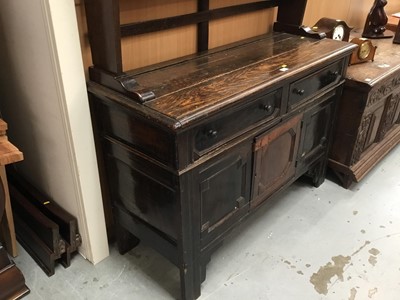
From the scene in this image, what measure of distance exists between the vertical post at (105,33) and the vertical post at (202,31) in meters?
0.55

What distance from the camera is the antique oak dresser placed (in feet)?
4.00

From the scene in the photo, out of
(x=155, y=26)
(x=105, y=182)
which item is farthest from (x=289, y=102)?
(x=105, y=182)

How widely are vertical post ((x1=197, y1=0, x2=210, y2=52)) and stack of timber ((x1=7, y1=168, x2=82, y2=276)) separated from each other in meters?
0.95

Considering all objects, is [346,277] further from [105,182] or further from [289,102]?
[105,182]

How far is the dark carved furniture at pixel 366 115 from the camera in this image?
1.96 metres

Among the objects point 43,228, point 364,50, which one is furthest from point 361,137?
point 43,228

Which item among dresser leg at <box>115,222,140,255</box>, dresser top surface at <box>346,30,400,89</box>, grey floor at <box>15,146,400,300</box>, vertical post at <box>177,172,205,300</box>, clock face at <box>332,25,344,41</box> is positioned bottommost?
grey floor at <box>15,146,400,300</box>

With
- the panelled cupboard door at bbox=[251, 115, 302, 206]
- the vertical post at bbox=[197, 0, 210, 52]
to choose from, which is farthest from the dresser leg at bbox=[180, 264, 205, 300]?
the vertical post at bbox=[197, 0, 210, 52]

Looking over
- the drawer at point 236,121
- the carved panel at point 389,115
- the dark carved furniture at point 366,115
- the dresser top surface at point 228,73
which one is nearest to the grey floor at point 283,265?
the dark carved furniture at point 366,115

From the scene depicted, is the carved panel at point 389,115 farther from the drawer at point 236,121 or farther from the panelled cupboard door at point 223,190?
the panelled cupboard door at point 223,190

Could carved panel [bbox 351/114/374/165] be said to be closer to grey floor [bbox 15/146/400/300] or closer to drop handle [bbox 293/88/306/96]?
grey floor [bbox 15/146/400/300]

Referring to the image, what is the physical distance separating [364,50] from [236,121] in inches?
46.3

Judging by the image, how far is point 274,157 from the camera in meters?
1.66

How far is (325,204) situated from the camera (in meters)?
2.11
